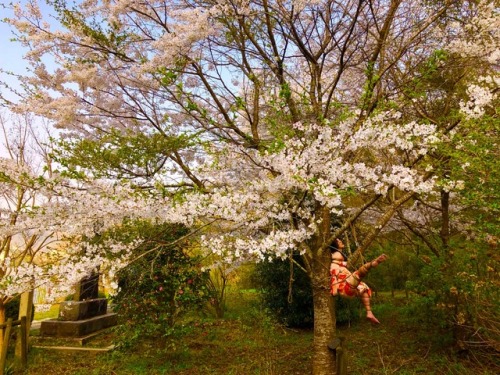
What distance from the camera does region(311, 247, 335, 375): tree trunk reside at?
16.1 ft

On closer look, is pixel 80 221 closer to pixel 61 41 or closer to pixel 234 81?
pixel 61 41

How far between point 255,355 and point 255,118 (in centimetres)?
412

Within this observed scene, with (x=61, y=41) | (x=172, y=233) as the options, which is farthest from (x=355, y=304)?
(x=61, y=41)

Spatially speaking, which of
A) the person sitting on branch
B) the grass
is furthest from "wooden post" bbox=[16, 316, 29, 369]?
the person sitting on branch

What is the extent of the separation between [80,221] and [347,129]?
3.47m

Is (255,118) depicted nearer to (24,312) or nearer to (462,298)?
(462,298)

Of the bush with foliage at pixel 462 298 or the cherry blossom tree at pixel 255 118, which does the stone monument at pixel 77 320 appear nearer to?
the cherry blossom tree at pixel 255 118

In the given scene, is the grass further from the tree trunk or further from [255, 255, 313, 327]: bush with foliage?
the tree trunk

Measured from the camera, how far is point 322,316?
5023 mm

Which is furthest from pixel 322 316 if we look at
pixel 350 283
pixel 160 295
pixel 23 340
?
pixel 23 340

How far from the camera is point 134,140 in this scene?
14.6 feet

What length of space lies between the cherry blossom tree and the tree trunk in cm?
2

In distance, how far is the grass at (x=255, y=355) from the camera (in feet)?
18.4

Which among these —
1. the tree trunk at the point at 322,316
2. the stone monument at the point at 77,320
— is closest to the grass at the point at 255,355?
the stone monument at the point at 77,320
